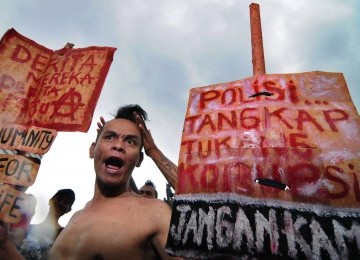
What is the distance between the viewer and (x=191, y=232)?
1808 millimetres

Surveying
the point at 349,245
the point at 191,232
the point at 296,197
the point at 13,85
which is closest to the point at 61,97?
the point at 13,85

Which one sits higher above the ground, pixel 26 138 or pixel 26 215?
pixel 26 138

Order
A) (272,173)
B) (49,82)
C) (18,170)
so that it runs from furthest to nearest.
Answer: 1. (49,82)
2. (18,170)
3. (272,173)

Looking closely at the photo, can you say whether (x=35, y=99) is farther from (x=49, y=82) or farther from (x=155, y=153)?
(x=155, y=153)

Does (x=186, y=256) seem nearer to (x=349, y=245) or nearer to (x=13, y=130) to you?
(x=349, y=245)

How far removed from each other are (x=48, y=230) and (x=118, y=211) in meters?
2.66

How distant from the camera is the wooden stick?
2434mm

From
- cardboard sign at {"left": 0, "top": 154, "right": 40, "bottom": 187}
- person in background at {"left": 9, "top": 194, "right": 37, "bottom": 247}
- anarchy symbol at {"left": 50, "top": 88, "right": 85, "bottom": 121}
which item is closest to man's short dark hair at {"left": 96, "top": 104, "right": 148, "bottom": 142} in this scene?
anarchy symbol at {"left": 50, "top": 88, "right": 85, "bottom": 121}

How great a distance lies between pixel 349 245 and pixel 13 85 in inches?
147

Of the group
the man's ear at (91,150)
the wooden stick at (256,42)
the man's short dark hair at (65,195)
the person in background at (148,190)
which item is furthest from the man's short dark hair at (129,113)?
the person in background at (148,190)

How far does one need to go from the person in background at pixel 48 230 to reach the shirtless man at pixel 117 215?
5.71ft

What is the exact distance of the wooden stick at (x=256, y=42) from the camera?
2434 millimetres

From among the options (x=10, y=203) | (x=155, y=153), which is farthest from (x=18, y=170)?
(x=155, y=153)

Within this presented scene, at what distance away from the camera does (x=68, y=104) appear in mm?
3246
